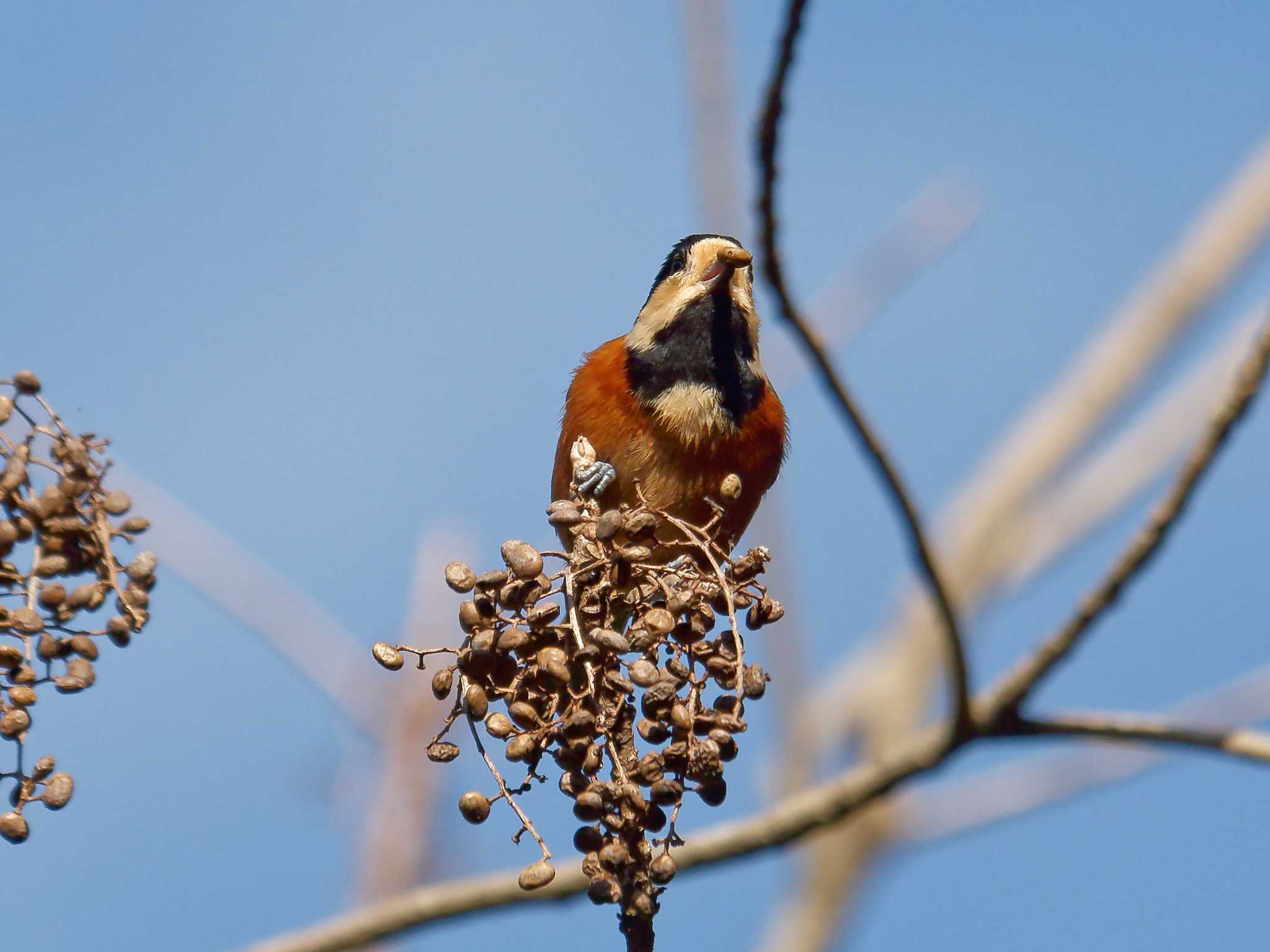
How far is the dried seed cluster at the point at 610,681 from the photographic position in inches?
110

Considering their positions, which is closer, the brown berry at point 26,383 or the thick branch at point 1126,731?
the brown berry at point 26,383

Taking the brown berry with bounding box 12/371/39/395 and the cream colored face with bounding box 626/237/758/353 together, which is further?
the cream colored face with bounding box 626/237/758/353

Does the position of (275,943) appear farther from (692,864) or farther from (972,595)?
(972,595)

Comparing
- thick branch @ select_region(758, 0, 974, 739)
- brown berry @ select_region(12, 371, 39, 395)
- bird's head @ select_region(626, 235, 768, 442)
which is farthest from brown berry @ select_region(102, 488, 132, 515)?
bird's head @ select_region(626, 235, 768, 442)

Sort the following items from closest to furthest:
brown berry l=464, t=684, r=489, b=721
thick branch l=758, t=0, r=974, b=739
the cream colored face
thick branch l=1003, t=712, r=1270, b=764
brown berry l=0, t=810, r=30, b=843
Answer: brown berry l=0, t=810, r=30, b=843 < brown berry l=464, t=684, r=489, b=721 < thick branch l=758, t=0, r=974, b=739 < thick branch l=1003, t=712, r=1270, b=764 < the cream colored face

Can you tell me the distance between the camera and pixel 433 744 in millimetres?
3068

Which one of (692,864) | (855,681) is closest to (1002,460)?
(855,681)

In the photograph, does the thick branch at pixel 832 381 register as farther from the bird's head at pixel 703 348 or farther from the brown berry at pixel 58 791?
the brown berry at pixel 58 791

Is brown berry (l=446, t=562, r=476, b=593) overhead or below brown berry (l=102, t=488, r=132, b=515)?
below

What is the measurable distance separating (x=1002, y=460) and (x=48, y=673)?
8866 millimetres

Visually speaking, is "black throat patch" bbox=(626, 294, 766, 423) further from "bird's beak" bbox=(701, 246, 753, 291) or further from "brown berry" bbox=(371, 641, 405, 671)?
"brown berry" bbox=(371, 641, 405, 671)

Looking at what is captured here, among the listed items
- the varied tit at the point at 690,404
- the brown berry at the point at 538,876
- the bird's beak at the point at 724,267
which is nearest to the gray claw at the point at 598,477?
the varied tit at the point at 690,404

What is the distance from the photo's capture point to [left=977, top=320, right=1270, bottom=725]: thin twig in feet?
12.7

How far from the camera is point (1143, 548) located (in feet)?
13.7
